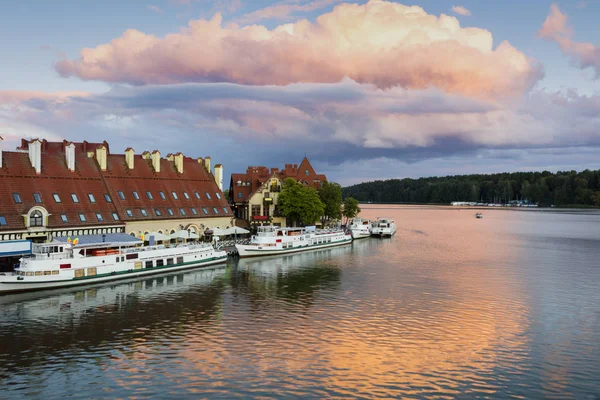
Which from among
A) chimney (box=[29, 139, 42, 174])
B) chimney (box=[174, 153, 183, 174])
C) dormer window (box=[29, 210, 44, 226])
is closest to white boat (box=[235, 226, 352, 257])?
chimney (box=[174, 153, 183, 174])

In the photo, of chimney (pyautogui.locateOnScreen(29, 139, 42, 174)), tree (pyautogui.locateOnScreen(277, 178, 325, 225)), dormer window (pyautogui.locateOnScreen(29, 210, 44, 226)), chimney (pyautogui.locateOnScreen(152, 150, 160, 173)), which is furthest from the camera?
tree (pyautogui.locateOnScreen(277, 178, 325, 225))

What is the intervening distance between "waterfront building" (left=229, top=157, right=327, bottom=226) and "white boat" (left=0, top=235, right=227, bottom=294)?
156 feet

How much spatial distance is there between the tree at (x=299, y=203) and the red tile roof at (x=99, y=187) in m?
21.4

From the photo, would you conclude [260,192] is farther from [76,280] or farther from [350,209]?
[76,280]

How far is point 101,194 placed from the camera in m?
84.6

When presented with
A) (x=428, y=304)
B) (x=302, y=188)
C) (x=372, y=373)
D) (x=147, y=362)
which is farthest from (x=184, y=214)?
(x=372, y=373)

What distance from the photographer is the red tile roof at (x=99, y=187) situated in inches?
2904

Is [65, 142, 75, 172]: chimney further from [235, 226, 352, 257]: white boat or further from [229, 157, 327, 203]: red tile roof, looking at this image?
[229, 157, 327, 203]: red tile roof

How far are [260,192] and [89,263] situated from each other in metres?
67.2

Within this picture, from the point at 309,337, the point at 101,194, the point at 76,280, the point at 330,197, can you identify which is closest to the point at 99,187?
the point at 101,194

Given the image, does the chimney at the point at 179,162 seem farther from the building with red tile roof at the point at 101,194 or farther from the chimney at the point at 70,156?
the chimney at the point at 70,156

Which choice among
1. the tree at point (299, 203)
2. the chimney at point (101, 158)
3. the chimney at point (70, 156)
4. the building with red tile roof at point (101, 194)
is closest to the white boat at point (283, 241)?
the tree at point (299, 203)

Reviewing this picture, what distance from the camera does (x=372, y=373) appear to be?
123ft

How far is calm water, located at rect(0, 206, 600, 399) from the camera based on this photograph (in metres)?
35.2
